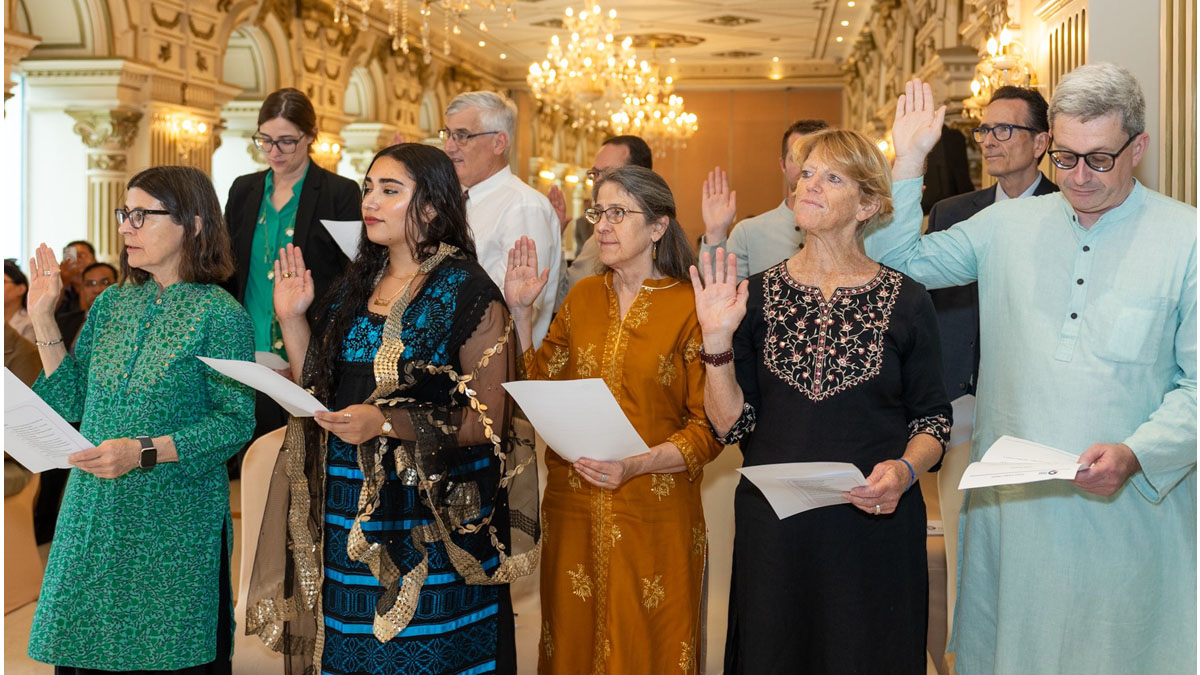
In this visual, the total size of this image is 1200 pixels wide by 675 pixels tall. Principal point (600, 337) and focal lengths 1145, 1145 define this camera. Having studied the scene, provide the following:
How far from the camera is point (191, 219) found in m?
2.91

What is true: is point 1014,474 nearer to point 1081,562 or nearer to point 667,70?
point 1081,562

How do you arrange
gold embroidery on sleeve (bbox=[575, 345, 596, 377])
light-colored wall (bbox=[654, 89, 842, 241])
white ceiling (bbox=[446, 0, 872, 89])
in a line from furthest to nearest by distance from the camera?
light-colored wall (bbox=[654, 89, 842, 241]) → white ceiling (bbox=[446, 0, 872, 89]) → gold embroidery on sleeve (bbox=[575, 345, 596, 377])

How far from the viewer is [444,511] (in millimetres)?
2559

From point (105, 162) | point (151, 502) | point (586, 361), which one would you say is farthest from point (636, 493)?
point (105, 162)

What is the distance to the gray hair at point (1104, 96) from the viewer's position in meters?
2.32

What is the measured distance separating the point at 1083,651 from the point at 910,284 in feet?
2.81

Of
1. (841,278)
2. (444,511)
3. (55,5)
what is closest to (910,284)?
(841,278)

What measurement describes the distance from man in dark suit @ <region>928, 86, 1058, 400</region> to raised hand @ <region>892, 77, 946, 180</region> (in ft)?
2.75

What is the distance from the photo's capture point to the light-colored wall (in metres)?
22.5

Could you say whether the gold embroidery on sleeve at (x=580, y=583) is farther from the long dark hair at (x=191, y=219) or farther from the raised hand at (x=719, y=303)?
the long dark hair at (x=191, y=219)

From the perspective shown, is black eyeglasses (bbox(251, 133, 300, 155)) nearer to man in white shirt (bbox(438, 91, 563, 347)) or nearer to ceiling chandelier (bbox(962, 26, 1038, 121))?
man in white shirt (bbox(438, 91, 563, 347))

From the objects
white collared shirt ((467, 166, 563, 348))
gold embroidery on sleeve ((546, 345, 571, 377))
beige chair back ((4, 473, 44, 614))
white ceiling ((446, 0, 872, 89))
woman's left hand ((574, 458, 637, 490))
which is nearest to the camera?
woman's left hand ((574, 458, 637, 490))

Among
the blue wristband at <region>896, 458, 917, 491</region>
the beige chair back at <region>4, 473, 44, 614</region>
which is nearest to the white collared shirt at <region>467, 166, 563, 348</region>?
the blue wristband at <region>896, 458, 917, 491</region>

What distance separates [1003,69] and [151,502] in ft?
13.4
